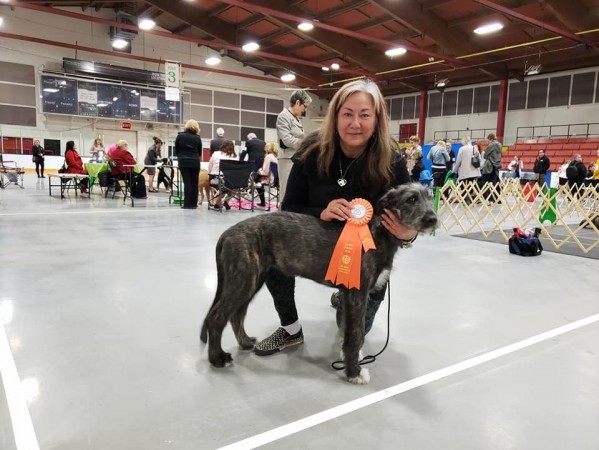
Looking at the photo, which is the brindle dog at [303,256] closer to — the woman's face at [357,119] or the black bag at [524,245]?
Answer: the woman's face at [357,119]

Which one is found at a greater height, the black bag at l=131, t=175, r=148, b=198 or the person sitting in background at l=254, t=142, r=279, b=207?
the person sitting in background at l=254, t=142, r=279, b=207

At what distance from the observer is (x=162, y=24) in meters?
19.4

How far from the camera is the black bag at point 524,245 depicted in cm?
452

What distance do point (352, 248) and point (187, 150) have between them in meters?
6.21

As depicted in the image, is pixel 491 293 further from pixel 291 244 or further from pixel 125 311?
pixel 125 311

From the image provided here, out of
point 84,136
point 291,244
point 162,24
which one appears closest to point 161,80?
point 162,24

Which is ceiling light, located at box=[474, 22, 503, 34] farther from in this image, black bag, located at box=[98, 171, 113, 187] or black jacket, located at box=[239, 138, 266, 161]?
black bag, located at box=[98, 171, 113, 187]

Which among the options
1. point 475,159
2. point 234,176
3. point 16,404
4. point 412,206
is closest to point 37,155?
point 234,176

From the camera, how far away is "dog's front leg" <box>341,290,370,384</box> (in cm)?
175

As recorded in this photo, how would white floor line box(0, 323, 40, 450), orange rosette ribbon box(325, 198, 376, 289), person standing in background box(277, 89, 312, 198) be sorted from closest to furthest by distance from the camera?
white floor line box(0, 323, 40, 450) → orange rosette ribbon box(325, 198, 376, 289) → person standing in background box(277, 89, 312, 198)

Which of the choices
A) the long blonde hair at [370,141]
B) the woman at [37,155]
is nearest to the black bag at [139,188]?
the woman at [37,155]

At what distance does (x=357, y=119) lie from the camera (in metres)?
1.80

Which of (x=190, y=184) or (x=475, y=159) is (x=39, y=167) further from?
(x=475, y=159)

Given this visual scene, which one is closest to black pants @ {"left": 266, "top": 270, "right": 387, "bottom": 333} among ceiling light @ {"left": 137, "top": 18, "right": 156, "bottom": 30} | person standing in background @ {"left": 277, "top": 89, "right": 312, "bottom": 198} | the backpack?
person standing in background @ {"left": 277, "top": 89, "right": 312, "bottom": 198}
